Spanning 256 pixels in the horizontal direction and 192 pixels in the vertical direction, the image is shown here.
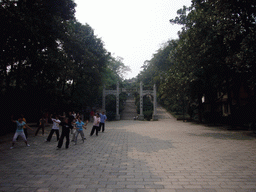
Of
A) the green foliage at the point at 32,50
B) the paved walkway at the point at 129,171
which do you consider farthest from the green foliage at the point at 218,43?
the green foliage at the point at 32,50

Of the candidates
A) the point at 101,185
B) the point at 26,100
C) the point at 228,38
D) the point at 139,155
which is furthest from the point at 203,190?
the point at 26,100

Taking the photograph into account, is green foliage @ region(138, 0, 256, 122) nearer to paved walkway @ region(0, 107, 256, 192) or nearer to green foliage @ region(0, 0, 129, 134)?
paved walkway @ region(0, 107, 256, 192)

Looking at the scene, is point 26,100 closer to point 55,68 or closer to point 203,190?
point 55,68

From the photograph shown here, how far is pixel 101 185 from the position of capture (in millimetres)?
4812

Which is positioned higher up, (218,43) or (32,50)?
(218,43)

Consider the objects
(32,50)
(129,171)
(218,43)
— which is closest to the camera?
(129,171)

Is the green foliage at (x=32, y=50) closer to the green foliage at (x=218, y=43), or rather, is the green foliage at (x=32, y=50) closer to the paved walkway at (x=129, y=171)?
the paved walkway at (x=129, y=171)

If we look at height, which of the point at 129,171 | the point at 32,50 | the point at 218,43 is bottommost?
the point at 129,171

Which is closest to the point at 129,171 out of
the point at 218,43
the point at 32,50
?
the point at 32,50

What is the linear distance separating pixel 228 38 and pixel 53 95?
1629cm

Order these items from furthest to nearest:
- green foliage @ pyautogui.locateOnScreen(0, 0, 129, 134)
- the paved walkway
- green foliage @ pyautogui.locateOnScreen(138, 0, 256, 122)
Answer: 1. green foliage @ pyautogui.locateOnScreen(138, 0, 256, 122)
2. green foliage @ pyautogui.locateOnScreen(0, 0, 129, 134)
3. the paved walkway

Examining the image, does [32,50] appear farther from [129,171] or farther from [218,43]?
[218,43]

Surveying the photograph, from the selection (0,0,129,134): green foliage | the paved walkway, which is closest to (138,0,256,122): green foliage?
the paved walkway

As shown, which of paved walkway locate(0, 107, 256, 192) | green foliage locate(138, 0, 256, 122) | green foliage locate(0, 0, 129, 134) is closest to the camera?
paved walkway locate(0, 107, 256, 192)
